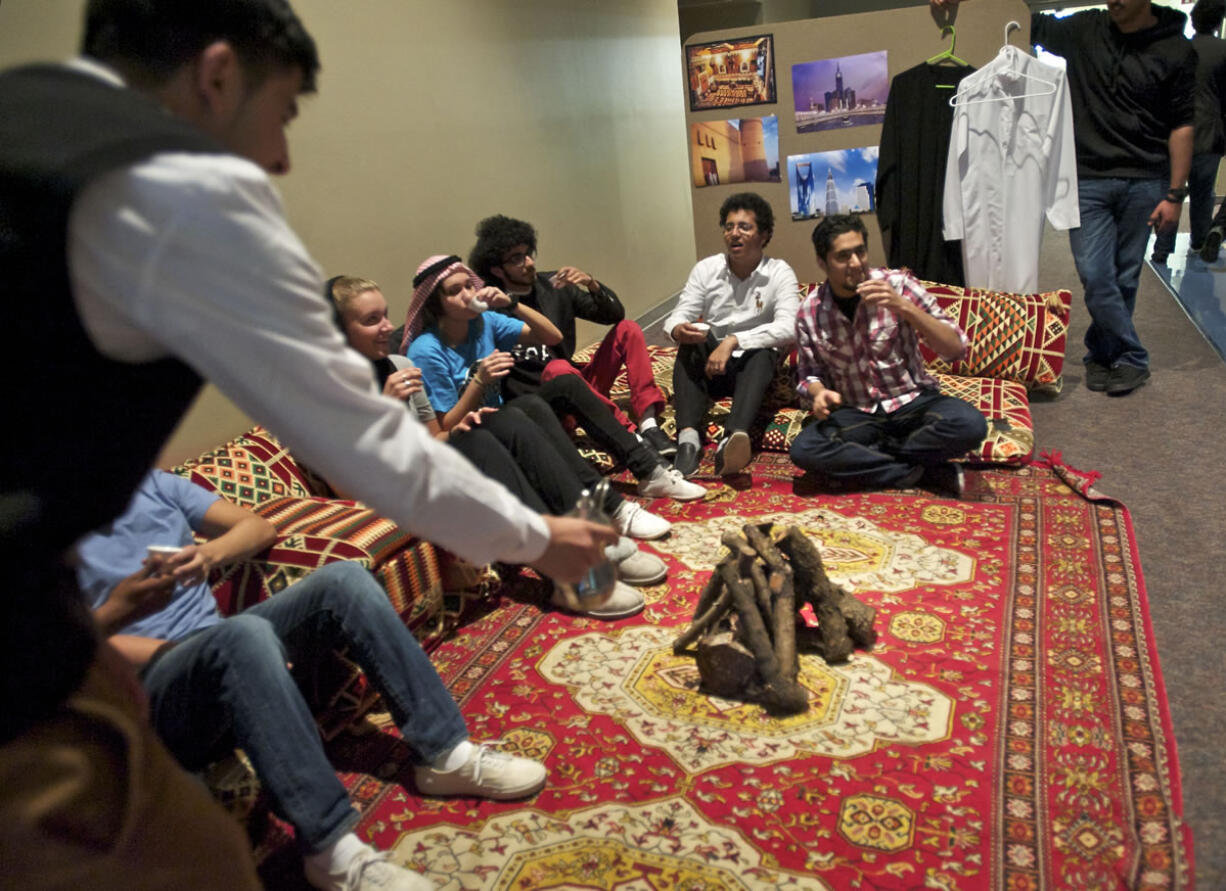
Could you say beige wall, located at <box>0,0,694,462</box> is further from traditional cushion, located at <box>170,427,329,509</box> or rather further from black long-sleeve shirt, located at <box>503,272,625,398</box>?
black long-sleeve shirt, located at <box>503,272,625,398</box>

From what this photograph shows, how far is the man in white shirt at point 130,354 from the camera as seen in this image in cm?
79

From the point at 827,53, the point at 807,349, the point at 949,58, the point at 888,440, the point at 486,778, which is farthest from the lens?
the point at 827,53

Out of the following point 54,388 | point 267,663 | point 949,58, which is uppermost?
point 949,58


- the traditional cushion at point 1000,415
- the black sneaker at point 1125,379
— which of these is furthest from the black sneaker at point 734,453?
the black sneaker at point 1125,379

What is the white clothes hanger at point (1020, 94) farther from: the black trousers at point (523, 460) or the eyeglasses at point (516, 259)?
the black trousers at point (523, 460)

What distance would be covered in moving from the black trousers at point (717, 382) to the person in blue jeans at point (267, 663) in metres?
2.11

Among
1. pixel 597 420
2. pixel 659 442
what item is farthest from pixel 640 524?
pixel 659 442

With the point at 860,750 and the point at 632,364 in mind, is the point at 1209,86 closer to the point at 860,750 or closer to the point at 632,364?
the point at 632,364

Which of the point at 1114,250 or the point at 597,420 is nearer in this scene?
the point at 597,420

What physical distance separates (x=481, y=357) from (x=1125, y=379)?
323cm

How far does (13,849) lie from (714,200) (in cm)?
573

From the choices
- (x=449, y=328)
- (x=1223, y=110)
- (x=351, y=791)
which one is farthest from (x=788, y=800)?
(x=1223, y=110)

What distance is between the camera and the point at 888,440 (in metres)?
3.56

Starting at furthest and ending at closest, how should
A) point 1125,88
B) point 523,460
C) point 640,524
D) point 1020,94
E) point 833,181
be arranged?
point 833,181, point 1020,94, point 1125,88, point 640,524, point 523,460
